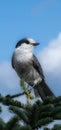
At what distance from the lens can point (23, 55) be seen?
1164 cm

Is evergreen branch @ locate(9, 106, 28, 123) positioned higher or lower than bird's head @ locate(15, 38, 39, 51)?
lower

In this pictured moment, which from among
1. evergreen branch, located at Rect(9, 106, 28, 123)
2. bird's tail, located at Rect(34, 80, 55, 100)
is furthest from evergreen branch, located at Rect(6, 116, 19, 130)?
bird's tail, located at Rect(34, 80, 55, 100)

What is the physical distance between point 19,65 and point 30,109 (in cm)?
747

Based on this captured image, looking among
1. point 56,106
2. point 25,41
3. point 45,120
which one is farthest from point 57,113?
point 25,41

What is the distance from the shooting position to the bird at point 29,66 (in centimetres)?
1076

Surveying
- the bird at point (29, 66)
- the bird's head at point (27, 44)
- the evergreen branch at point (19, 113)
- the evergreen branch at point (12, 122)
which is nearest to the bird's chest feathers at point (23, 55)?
the bird at point (29, 66)

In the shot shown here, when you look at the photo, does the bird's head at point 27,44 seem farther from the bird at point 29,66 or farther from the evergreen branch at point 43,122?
the evergreen branch at point 43,122

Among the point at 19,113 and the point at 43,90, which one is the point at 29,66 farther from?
the point at 19,113

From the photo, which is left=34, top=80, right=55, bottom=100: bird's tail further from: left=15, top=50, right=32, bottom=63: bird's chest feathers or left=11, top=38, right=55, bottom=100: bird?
left=15, top=50, right=32, bottom=63: bird's chest feathers

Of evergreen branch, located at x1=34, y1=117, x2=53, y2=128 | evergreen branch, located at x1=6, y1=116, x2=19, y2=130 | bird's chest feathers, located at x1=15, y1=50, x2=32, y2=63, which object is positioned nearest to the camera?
evergreen branch, located at x1=6, y1=116, x2=19, y2=130

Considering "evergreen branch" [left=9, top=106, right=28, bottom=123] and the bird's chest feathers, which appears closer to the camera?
"evergreen branch" [left=9, top=106, right=28, bottom=123]

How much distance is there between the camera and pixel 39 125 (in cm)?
349

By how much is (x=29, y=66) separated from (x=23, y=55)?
0.37m

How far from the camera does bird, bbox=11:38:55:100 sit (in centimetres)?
1076
